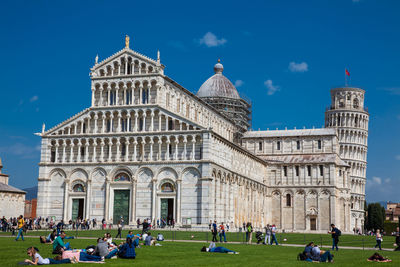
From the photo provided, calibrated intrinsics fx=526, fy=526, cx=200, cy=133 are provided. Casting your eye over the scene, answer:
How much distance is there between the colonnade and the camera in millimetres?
62066

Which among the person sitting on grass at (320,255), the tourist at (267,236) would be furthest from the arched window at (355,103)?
the person sitting on grass at (320,255)

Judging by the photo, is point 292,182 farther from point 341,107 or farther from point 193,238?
point 193,238

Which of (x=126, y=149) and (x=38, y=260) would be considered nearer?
(x=38, y=260)

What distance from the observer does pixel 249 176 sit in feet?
261

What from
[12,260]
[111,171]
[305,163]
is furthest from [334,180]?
[12,260]

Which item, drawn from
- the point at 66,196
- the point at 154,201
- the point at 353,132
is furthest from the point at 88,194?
the point at 353,132

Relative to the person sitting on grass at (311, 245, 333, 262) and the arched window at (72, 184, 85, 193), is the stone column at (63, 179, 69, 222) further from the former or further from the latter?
the person sitting on grass at (311, 245, 333, 262)

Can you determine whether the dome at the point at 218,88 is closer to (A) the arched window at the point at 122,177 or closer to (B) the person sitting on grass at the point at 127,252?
(A) the arched window at the point at 122,177

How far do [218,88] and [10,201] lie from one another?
40.9 metres

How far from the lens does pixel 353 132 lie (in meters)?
111

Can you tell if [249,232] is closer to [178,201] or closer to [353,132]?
[178,201]

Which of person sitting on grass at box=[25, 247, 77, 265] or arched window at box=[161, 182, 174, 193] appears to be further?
arched window at box=[161, 182, 174, 193]

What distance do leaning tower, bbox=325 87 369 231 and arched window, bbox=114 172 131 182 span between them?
196 ft

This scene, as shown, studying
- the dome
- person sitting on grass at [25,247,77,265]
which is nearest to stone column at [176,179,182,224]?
the dome
